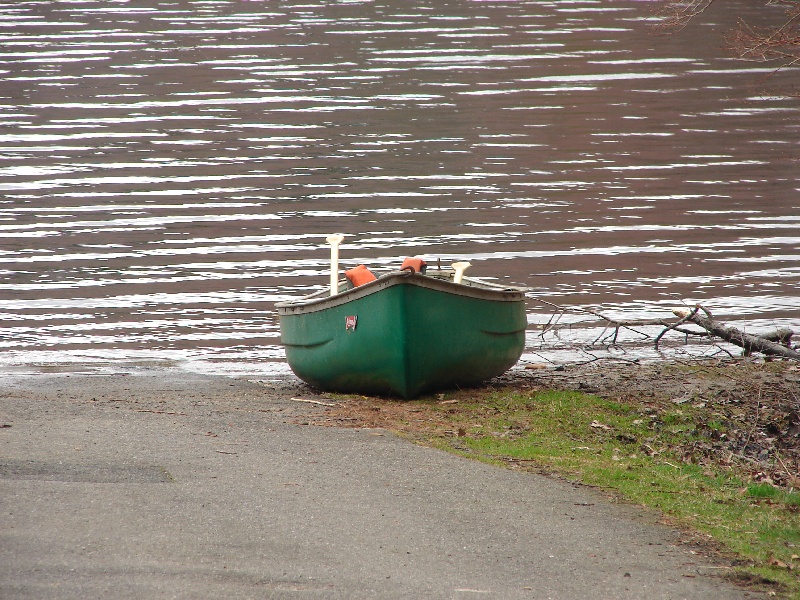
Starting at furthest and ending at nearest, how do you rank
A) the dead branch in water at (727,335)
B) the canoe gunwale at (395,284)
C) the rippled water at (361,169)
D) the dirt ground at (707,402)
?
the rippled water at (361,169) → the dead branch in water at (727,335) → the canoe gunwale at (395,284) → the dirt ground at (707,402)

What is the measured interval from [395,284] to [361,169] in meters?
16.8

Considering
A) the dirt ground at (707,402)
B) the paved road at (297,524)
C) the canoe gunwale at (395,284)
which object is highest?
the canoe gunwale at (395,284)

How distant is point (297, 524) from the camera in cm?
659

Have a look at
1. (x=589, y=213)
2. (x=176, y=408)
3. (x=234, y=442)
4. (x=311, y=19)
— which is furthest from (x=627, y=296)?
(x=311, y=19)

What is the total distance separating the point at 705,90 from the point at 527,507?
32.2 metres

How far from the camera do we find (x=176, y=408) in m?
10.7

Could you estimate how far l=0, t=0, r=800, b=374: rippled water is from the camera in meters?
17.3

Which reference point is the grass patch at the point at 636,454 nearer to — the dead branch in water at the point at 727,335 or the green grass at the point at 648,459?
the green grass at the point at 648,459

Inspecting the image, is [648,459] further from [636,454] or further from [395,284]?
[395,284]

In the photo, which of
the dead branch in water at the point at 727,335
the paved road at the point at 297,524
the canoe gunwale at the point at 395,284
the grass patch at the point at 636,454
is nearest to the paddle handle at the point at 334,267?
the canoe gunwale at the point at 395,284

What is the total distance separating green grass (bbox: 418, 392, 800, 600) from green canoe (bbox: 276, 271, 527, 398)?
41 cm

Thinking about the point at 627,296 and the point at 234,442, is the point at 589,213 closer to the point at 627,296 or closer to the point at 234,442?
the point at 627,296

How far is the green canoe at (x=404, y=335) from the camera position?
36.2ft

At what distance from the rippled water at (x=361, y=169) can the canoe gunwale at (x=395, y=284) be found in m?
2.19
